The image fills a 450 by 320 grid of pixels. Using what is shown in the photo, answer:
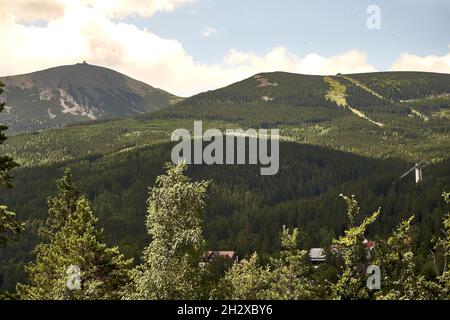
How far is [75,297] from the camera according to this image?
37.6 meters

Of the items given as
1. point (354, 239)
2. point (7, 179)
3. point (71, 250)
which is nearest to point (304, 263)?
point (354, 239)

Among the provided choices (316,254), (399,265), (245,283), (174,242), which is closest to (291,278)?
(245,283)

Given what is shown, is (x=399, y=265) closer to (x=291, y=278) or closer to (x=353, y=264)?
(x=353, y=264)

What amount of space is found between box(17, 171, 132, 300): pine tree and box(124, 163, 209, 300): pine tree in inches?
351

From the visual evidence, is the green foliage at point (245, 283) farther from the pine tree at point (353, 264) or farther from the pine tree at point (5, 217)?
the pine tree at point (5, 217)

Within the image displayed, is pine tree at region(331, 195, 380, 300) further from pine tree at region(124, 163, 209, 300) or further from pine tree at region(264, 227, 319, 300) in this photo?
pine tree at region(124, 163, 209, 300)

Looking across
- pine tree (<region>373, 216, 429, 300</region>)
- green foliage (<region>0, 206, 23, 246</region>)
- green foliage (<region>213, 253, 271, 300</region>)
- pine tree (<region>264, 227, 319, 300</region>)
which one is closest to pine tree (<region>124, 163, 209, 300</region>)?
green foliage (<region>213, 253, 271, 300</region>)

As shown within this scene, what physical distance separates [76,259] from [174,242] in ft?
60.9

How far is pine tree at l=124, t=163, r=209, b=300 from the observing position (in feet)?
97.1

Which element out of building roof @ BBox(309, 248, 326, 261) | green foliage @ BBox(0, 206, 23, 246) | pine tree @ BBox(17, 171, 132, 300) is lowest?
building roof @ BBox(309, 248, 326, 261)

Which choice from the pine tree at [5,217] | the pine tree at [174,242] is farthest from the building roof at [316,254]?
the pine tree at [5,217]

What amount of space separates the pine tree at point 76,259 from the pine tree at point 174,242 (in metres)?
8.91

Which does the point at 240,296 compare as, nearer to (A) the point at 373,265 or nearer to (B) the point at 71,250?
(A) the point at 373,265

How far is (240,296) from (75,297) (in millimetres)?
15026
